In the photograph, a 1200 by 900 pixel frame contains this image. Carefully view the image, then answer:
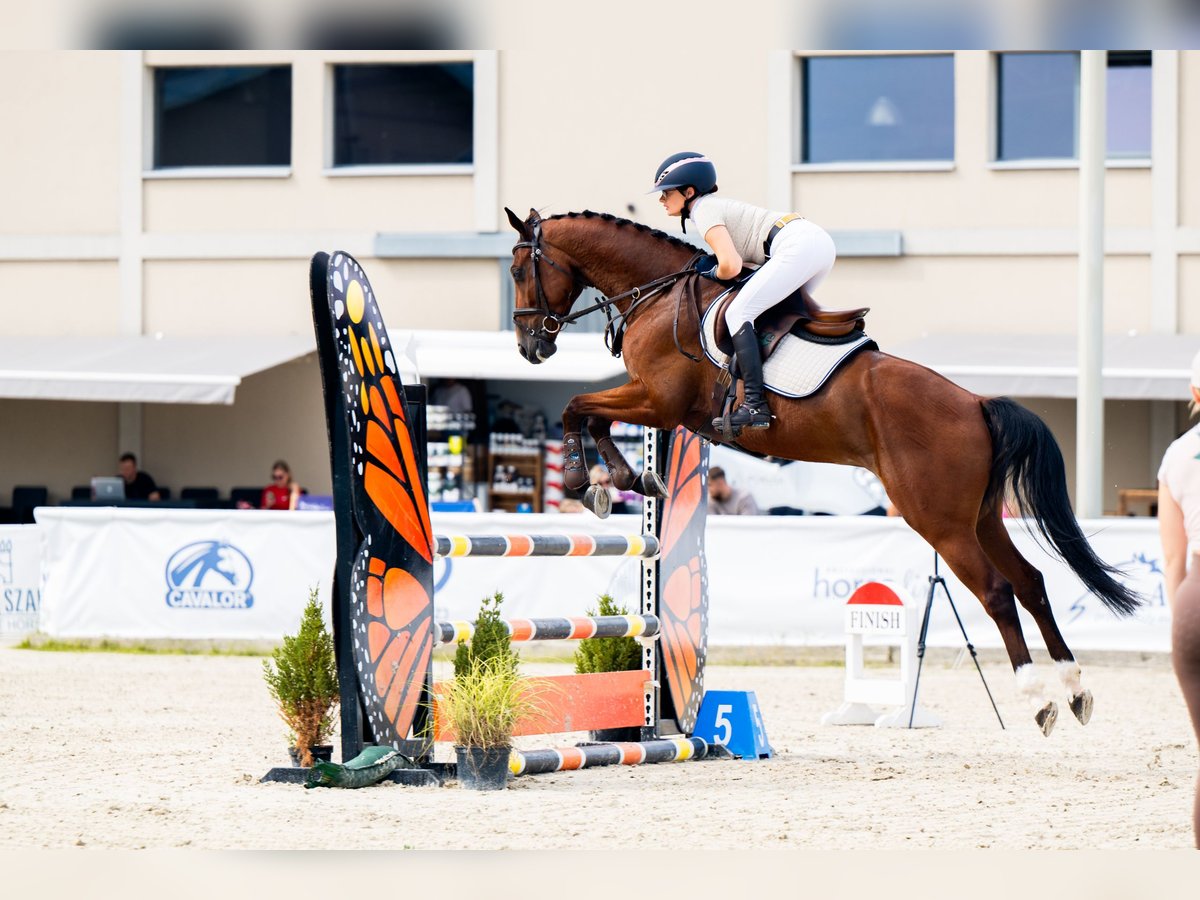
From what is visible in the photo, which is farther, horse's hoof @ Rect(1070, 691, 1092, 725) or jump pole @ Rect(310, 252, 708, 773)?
jump pole @ Rect(310, 252, 708, 773)

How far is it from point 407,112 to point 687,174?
1269 cm

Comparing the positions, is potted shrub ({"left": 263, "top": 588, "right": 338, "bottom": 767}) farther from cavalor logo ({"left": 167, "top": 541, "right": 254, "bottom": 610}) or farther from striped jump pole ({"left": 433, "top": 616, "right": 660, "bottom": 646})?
cavalor logo ({"left": 167, "top": 541, "right": 254, "bottom": 610})

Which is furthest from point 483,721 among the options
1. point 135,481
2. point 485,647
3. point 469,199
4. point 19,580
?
point 469,199

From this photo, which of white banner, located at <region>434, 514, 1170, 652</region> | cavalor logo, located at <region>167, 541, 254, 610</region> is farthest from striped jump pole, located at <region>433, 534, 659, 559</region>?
cavalor logo, located at <region>167, 541, 254, 610</region>

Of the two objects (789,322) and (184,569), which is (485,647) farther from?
(184,569)

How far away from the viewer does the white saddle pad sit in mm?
6086

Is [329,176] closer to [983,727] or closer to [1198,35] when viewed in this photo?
[983,727]

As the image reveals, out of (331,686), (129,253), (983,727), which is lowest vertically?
(983,727)

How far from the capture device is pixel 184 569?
1244cm

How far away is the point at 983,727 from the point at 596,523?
4.09 metres

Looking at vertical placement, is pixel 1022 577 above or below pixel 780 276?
below

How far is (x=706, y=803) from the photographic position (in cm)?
597

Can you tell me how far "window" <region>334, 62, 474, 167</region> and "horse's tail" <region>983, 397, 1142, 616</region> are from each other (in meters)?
12.9

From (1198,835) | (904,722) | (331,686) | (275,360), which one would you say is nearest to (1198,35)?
(1198,835)
